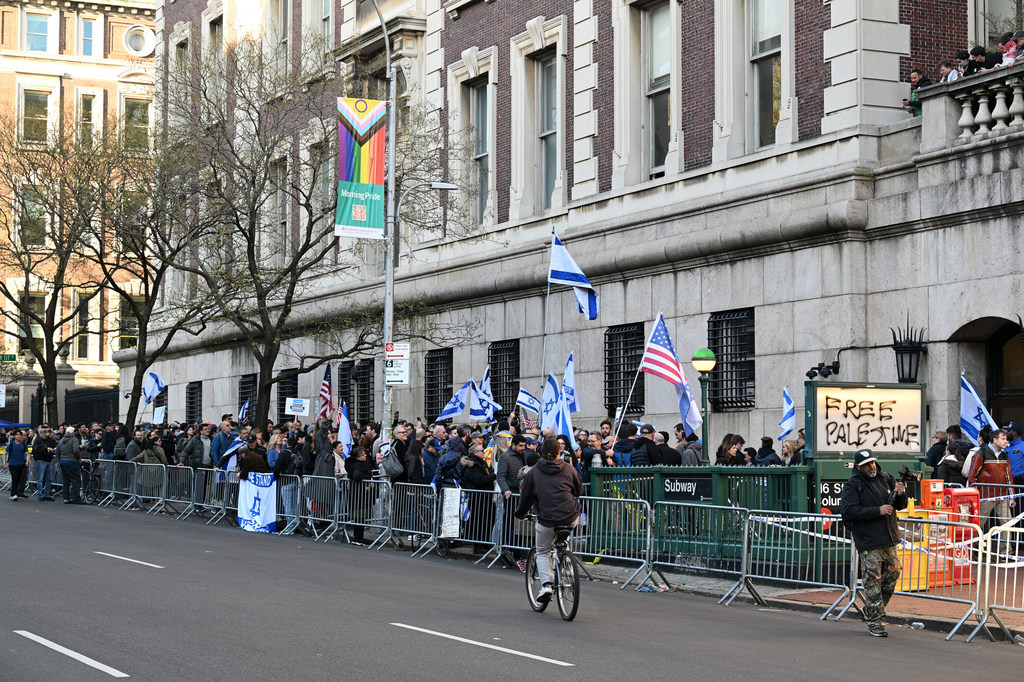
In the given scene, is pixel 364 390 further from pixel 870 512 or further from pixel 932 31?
pixel 870 512

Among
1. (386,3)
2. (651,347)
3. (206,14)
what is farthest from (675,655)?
(206,14)

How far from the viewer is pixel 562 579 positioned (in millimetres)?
14359

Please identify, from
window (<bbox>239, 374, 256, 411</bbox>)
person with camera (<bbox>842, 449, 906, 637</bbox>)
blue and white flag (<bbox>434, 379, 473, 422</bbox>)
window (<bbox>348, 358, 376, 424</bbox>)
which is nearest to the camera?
person with camera (<bbox>842, 449, 906, 637</bbox>)

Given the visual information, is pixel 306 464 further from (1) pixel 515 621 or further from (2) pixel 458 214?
(1) pixel 515 621

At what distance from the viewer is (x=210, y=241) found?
39344 millimetres

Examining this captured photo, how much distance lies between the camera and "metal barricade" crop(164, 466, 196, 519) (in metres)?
29.8

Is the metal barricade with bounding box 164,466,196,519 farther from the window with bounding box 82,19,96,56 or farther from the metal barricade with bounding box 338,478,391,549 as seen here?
the window with bounding box 82,19,96,56

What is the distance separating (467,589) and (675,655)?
17.7 feet

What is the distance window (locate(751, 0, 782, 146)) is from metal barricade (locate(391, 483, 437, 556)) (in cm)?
813

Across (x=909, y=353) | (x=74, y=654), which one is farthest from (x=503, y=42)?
(x=74, y=654)

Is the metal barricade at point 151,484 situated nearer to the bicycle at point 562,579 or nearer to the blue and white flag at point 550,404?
the blue and white flag at point 550,404

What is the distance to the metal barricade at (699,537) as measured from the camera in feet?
55.9

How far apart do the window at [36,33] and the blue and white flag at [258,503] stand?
180 feet

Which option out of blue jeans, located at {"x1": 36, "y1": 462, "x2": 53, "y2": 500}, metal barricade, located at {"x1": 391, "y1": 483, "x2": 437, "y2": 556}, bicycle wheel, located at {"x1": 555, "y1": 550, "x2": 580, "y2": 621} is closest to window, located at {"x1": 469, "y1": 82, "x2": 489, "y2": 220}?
metal barricade, located at {"x1": 391, "y1": 483, "x2": 437, "y2": 556}
